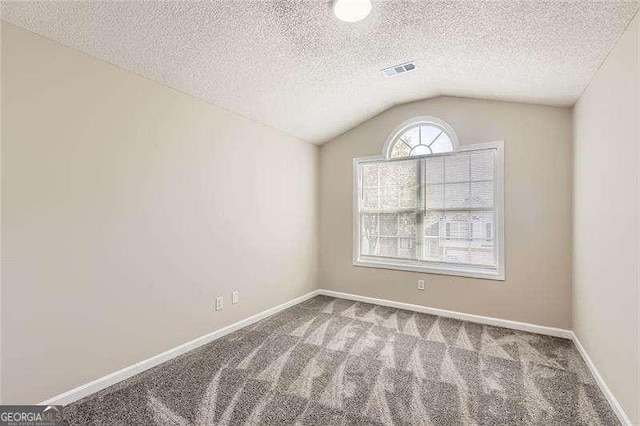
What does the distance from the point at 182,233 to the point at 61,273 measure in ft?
2.89

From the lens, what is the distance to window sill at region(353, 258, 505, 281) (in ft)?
10.9

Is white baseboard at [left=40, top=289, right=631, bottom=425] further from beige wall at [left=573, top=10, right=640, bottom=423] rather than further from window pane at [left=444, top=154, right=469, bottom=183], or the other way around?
window pane at [left=444, top=154, right=469, bottom=183]

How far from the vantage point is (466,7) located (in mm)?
1868

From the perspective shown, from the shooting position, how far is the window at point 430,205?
11.1 feet

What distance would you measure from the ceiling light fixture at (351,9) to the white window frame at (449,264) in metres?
2.06

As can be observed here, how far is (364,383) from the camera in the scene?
2.16 meters

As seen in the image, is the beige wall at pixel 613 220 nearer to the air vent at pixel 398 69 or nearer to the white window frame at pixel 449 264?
the white window frame at pixel 449 264

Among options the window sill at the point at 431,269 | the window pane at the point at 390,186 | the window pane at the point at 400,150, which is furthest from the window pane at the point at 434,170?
the window sill at the point at 431,269

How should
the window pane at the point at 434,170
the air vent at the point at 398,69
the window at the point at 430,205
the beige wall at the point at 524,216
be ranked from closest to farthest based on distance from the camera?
the air vent at the point at 398,69
the beige wall at the point at 524,216
the window at the point at 430,205
the window pane at the point at 434,170

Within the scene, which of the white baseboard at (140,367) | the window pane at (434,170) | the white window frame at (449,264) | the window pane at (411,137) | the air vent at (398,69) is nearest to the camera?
the white baseboard at (140,367)

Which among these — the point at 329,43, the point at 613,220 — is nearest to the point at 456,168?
the point at 613,220

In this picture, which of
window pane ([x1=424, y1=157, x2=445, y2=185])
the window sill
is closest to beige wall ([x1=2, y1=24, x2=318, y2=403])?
the window sill

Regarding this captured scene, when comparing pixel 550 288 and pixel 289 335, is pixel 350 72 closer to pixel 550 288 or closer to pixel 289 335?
pixel 289 335

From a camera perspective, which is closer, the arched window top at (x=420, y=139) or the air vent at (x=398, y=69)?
the air vent at (x=398, y=69)
